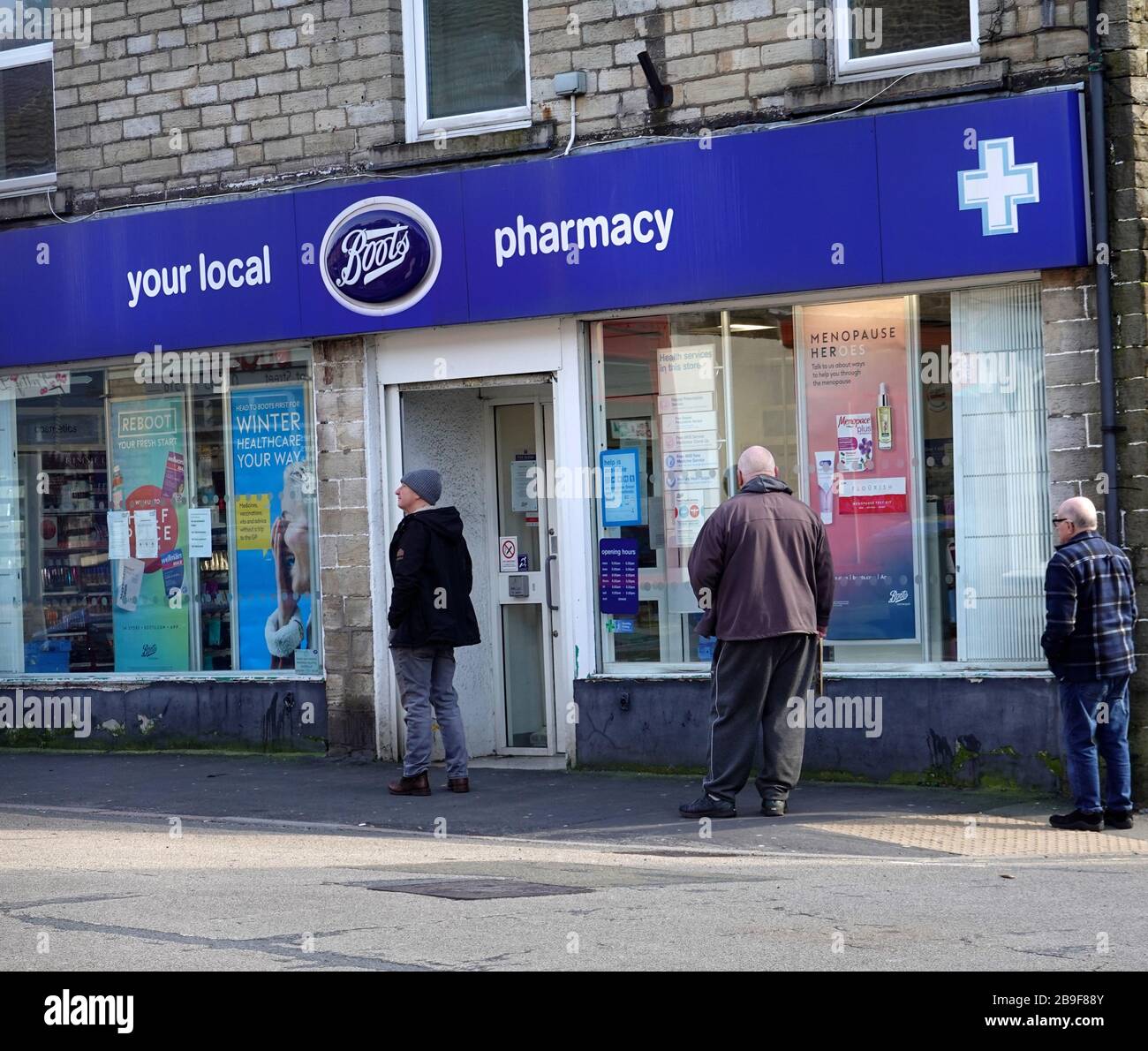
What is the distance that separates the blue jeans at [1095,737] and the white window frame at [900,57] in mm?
3714

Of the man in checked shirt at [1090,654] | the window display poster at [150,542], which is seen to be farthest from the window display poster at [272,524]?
the man in checked shirt at [1090,654]

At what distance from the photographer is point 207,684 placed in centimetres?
1332

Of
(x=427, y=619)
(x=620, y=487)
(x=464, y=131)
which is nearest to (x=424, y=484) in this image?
(x=427, y=619)

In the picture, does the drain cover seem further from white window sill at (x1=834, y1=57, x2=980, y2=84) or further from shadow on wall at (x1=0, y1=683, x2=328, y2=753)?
white window sill at (x1=834, y1=57, x2=980, y2=84)

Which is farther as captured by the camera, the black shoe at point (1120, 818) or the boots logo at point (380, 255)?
the boots logo at point (380, 255)

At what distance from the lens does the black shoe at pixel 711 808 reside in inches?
390

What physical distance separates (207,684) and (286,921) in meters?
6.46

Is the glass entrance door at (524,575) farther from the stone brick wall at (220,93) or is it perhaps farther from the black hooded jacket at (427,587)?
the stone brick wall at (220,93)

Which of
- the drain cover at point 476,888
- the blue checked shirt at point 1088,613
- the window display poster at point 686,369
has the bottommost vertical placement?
the drain cover at point 476,888

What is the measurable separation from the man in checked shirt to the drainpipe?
77 cm

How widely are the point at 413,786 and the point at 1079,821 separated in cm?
389

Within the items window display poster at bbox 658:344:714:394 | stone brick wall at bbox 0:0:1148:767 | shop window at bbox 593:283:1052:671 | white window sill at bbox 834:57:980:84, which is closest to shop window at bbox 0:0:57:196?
stone brick wall at bbox 0:0:1148:767

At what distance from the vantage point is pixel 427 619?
10789 mm

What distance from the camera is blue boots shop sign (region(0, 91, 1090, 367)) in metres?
10.4
